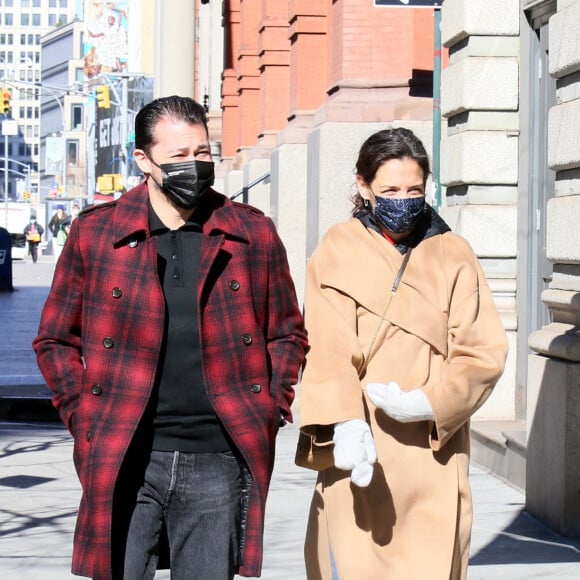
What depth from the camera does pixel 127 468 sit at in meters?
4.17

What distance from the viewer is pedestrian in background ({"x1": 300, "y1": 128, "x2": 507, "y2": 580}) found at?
465 centimetres

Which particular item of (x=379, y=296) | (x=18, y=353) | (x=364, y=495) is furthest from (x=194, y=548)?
(x=18, y=353)

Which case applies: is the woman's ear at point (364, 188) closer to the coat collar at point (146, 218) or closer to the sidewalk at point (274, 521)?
the coat collar at point (146, 218)

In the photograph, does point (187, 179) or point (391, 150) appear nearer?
point (187, 179)

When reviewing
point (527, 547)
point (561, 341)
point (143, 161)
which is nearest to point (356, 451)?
point (143, 161)

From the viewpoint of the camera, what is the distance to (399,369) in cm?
468

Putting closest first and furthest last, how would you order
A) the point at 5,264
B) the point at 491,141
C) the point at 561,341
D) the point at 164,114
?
1. the point at 164,114
2. the point at 561,341
3. the point at 491,141
4. the point at 5,264

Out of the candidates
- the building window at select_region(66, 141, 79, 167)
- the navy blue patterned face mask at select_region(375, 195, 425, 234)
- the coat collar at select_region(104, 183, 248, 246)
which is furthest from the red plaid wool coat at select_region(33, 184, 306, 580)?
the building window at select_region(66, 141, 79, 167)

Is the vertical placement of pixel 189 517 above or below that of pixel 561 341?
below

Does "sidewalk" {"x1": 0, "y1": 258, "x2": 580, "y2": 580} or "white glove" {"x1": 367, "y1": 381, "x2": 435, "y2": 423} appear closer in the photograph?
"white glove" {"x1": 367, "y1": 381, "x2": 435, "y2": 423}

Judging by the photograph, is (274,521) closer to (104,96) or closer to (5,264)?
(5,264)

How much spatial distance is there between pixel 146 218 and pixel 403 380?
3.19ft

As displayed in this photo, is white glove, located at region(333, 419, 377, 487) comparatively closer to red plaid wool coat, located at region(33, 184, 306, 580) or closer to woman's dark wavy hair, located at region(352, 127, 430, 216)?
red plaid wool coat, located at region(33, 184, 306, 580)

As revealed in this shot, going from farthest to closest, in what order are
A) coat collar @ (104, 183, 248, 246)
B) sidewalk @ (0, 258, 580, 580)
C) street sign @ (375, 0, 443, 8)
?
street sign @ (375, 0, 443, 8) → sidewalk @ (0, 258, 580, 580) → coat collar @ (104, 183, 248, 246)
